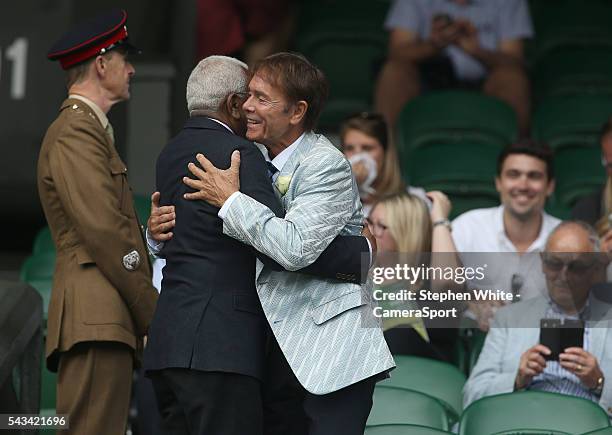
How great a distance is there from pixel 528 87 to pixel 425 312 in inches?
119

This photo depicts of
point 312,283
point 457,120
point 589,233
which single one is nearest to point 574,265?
point 589,233

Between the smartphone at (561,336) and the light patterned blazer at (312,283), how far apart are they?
1456mm

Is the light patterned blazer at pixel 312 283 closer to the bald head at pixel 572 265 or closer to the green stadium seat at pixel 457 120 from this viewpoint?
the bald head at pixel 572 265

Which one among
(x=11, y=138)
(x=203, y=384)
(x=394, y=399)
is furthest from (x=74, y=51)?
(x=11, y=138)

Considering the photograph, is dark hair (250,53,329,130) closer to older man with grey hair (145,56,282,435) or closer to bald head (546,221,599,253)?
older man with grey hair (145,56,282,435)

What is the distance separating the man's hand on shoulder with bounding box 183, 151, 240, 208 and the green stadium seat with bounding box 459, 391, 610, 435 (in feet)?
4.45

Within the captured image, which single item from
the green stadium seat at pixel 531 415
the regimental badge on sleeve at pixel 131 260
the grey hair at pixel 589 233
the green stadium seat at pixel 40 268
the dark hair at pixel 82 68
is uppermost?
the dark hair at pixel 82 68

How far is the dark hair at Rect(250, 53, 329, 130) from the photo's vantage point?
3.80m

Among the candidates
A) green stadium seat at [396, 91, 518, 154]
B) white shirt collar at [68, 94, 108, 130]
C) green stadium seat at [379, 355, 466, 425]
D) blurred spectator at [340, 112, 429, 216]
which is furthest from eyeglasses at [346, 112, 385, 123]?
white shirt collar at [68, 94, 108, 130]

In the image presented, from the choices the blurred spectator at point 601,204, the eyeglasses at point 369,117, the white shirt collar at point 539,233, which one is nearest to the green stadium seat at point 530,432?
the white shirt collar at point 539,233

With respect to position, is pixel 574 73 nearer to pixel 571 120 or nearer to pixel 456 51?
pixel 571 120

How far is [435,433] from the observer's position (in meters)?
4.36

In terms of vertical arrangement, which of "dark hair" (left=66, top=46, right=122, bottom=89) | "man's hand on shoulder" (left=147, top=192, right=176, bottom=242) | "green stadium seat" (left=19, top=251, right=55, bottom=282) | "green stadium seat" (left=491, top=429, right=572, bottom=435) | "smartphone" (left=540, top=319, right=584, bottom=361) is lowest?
"green stadium seat" (left=491, top=429, right=572, bottom=435)

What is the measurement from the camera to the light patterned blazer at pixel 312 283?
363 cm
